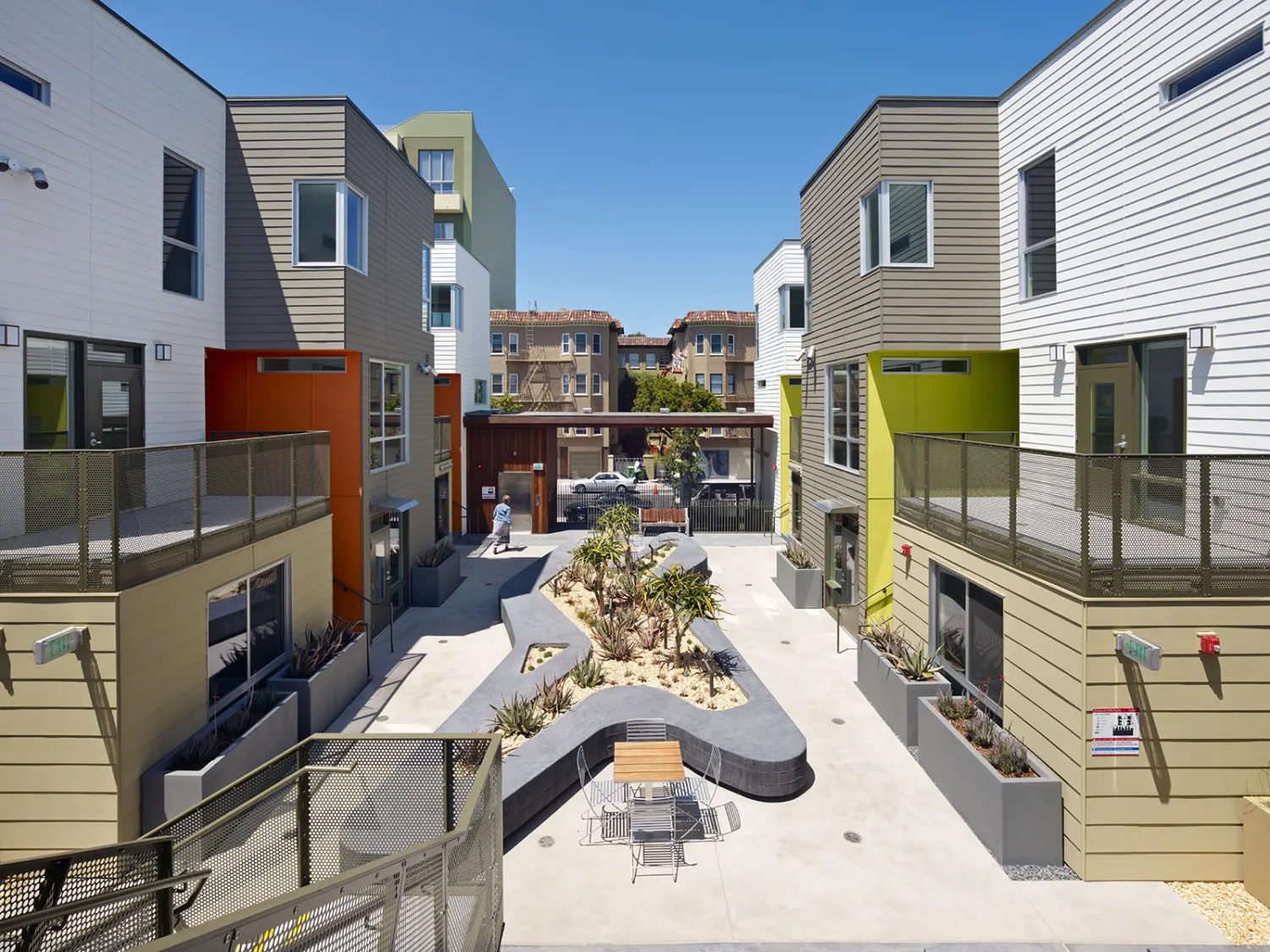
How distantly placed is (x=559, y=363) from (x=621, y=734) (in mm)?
42032

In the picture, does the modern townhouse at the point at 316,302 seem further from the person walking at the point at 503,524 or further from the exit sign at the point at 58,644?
the person walking at the point at 503,524

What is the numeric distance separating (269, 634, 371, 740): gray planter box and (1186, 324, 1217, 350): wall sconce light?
36.1 feet

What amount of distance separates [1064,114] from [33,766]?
1418 centimetres

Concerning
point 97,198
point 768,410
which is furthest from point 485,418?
point 97,198

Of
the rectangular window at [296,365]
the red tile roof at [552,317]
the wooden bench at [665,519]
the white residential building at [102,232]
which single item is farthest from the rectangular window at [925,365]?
the red tile roof at [552,317]

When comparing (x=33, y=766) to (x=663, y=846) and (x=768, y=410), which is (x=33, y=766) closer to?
(x=663, y=846)

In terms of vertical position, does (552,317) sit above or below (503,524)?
above

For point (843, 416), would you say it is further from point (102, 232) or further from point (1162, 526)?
point (102, 232)

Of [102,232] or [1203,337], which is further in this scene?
[102,232]

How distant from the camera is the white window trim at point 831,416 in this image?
1373 centimetres

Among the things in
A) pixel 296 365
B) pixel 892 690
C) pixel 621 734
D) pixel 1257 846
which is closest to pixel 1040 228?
pixel 892 690

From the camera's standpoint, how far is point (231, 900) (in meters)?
5.17

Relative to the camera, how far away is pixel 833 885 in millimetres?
6848

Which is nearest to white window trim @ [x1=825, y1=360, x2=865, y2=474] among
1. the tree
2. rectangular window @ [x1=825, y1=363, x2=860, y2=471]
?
rectangular window @ [x1=825, y1=363, x2=860, y2=471]
